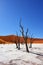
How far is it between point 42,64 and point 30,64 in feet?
2.81

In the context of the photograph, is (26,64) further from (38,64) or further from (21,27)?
(21,27)

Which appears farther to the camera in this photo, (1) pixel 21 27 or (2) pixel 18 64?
(1) pixel 21 27

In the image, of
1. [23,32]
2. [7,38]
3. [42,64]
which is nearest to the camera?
[42,64]

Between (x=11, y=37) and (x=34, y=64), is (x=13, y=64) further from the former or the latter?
(x=11, y=37)

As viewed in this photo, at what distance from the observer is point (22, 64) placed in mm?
10141

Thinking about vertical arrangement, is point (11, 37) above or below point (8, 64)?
above

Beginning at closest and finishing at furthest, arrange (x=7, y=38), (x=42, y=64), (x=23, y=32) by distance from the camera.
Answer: (x=42, y=64), (x=23, y=32), (x=7, y=38)

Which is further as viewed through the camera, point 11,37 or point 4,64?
point 11,37

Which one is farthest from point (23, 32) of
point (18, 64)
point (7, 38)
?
point (7, 38)

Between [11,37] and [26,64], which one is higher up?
[11,37]

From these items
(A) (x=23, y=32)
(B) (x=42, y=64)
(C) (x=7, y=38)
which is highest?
(C) (x=7, y=38)

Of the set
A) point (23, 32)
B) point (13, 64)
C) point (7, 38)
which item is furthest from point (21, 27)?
point (7, 38)

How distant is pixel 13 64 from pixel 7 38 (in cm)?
7397

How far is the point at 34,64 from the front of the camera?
10117 mm
